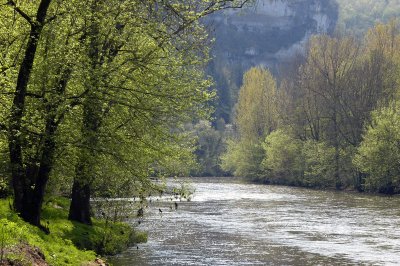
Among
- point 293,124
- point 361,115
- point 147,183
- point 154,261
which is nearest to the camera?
point 147,183

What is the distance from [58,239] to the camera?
76.8 ft

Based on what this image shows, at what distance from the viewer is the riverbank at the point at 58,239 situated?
49.9 ft

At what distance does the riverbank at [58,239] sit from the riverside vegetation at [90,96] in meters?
0.11

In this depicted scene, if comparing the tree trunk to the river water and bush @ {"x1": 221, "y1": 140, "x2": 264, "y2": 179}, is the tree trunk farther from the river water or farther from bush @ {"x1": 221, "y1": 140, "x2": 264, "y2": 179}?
bush @ {"x1": 221, "y1": 140, "x2": 264, "y2": 179}

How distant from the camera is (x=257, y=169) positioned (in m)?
105

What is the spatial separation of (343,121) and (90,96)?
6800 centimetres

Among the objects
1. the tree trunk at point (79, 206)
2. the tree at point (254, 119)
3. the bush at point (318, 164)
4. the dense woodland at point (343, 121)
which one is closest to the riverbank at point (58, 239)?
the tree trunk at point (79, 206)

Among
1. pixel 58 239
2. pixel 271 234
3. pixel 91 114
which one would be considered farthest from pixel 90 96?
pixel 271 234

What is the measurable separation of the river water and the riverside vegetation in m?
3.33

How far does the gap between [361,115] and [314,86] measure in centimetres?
936

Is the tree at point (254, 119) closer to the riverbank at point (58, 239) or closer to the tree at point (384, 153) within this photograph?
the tree at point (384, 153)

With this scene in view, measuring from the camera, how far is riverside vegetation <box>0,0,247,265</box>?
806 inches

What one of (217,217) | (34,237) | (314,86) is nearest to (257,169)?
(314,86)

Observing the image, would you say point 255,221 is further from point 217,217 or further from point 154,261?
point 154,261
